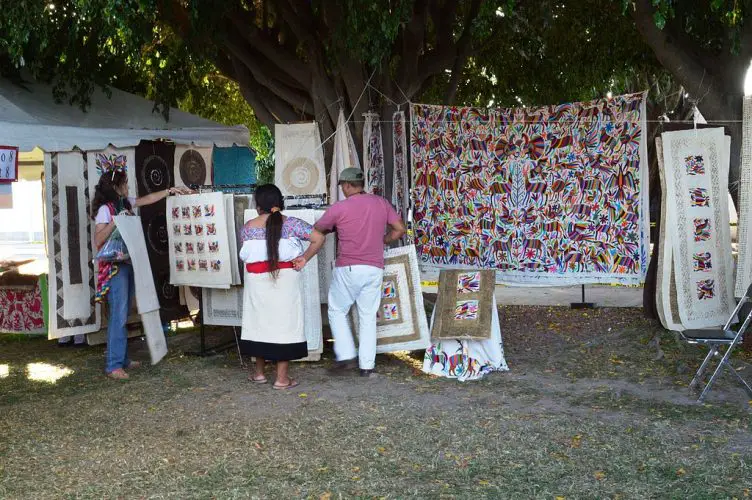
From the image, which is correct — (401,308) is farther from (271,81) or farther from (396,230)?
Answer: (271,81)

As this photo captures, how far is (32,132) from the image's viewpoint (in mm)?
7047

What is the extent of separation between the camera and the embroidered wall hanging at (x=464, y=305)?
6.52 meters

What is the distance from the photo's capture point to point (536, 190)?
295 inches

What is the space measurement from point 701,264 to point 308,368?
11.2 ft

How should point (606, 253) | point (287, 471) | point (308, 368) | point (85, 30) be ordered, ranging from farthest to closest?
point (85, 30) → point (606, 253) → point (308, 368) → point (287, 471)

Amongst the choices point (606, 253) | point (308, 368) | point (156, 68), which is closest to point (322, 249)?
point (308, 368)

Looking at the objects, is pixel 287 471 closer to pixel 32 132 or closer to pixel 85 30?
pixel 32 132

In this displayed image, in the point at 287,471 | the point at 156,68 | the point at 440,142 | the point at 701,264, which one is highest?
the point at 156,68

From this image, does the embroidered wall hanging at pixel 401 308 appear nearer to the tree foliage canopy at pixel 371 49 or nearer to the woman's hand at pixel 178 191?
the tree foliage canopy at pixel 371 49

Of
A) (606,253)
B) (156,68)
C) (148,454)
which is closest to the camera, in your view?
(148,454)

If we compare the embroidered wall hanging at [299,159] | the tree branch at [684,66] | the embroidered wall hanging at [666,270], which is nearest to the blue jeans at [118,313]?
the embroidered wall hanging at [299,159]

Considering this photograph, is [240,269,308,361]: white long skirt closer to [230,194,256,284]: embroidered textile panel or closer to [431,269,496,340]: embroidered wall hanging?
[230,194,256,284]: embroidered textile panel

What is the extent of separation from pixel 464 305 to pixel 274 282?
160 centimetres

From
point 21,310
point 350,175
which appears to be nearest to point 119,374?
point 350,175
